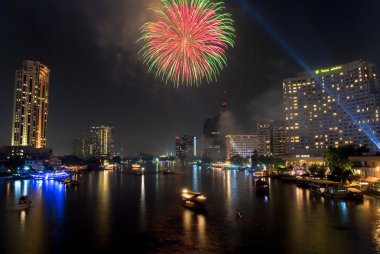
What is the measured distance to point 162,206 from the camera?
148 feet

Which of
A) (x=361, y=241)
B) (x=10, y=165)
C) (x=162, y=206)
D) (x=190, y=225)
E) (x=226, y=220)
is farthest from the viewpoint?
(x=10, y=165)

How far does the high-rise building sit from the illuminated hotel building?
132 metres

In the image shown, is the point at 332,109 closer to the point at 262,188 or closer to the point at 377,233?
the point at 262,188

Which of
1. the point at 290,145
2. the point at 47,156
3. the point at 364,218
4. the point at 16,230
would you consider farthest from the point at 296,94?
the point at 16,230

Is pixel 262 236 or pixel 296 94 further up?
pixel 296 94

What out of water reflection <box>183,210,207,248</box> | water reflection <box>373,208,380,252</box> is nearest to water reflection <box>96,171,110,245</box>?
water reflection <box>183,210,207,248</box>

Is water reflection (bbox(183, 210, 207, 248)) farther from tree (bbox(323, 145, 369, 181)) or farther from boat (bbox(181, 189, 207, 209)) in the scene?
tree (bbox(323, 145, 369, 181))

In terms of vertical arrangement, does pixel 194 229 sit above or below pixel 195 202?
below

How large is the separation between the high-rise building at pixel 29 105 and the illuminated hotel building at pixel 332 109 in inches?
5200

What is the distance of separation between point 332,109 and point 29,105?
153289 mm

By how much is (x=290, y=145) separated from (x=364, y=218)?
5313 inches

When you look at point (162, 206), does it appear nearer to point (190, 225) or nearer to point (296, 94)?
point (190, 225)

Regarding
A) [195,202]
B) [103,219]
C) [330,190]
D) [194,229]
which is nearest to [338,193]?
[330,190]

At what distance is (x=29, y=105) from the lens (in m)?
175
